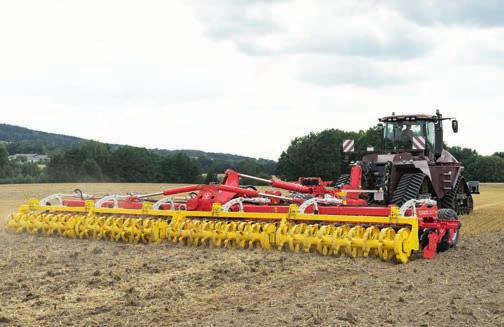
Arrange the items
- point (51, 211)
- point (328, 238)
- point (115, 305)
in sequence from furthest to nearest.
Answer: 1. point (51, 211)
2. point (328, 238)
3. point (115, 305)

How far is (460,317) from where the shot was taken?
183 inches

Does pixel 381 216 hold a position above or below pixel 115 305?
above

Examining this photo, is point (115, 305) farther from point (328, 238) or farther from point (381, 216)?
point (381, 216)

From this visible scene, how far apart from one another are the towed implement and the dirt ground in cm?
23

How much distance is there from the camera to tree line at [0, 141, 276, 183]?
3406cm

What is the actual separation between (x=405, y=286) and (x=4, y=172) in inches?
1368

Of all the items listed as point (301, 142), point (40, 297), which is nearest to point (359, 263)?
point (40, 297)

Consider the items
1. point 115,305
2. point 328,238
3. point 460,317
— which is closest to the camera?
point 460,317

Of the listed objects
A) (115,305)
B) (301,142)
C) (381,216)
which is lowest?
(115,305)

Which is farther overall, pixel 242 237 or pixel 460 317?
pixel 242 237

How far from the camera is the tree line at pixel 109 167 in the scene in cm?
3406

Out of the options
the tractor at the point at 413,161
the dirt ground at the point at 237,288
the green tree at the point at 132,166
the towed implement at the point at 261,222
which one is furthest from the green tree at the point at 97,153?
the dirt ground at the point at 237,288

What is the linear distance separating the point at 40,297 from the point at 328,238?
133 inches

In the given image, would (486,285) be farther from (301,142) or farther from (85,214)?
(301,142)
